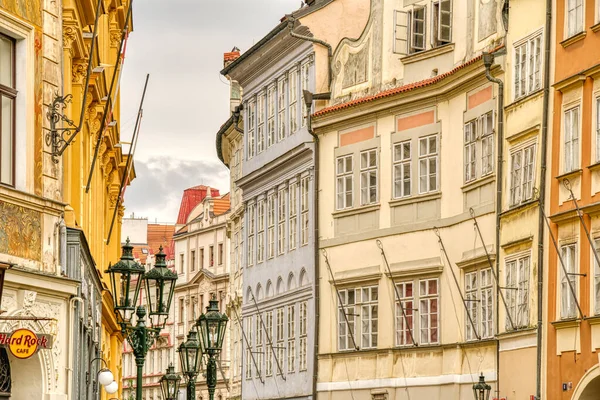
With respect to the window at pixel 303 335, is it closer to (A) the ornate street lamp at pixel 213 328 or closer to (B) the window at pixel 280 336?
(B) the window at pixel 280 336

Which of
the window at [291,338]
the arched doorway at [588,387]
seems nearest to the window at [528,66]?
the arched doorway at [588,387]

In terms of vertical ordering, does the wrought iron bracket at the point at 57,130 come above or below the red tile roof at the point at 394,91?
below

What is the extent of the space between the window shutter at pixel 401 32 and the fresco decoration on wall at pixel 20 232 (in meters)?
22.5

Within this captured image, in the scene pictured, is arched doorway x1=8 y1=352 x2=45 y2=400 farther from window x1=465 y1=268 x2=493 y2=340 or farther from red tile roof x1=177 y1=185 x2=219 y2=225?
red tile roof x1=177 y1=185 x2=219 y2=225

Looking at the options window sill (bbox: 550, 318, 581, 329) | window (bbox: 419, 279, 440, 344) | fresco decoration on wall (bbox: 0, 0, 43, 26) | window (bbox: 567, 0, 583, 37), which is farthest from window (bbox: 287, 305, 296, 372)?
fresco decoration on wall (bbox: 0, 0, 43, 26)

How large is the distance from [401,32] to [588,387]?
13596 millimetres

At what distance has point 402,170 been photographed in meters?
39.8

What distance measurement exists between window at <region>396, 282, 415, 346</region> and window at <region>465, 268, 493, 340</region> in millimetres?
2425

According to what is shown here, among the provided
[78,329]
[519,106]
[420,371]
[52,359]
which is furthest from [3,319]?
[420,371]

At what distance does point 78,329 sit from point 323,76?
23.3m

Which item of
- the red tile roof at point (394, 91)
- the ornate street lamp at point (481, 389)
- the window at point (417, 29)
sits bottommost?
the ornate street lamp at point (481, 389)

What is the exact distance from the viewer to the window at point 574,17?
31.1 m

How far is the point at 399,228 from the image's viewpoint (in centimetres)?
3962

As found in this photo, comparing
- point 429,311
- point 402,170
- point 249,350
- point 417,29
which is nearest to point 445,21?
point 417,29
